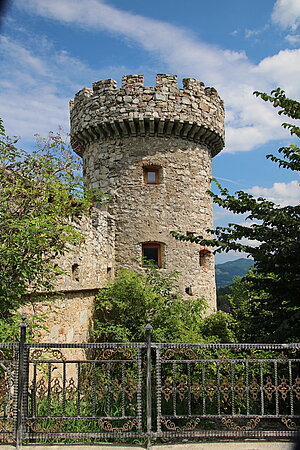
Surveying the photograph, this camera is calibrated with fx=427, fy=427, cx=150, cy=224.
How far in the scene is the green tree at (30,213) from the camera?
609cm

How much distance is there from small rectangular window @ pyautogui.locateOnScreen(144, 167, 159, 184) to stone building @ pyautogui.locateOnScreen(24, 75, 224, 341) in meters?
0.03

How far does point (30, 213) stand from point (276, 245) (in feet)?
12.6

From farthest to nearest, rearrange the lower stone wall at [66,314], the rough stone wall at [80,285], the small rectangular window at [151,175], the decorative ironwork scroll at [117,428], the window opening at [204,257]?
Result: the window opening at [204,257] → the small rectangular window at [151,175] → the rough stone wall at [80,285] → the lower stone wall at [66,314] → the decorative ironwork scroll at [117,428]

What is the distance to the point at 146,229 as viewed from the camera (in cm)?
1277

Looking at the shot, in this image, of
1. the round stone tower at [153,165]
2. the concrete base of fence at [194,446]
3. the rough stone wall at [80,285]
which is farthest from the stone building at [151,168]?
the concrete base of fence at [194,446]

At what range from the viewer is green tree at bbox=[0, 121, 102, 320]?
609 centimetres

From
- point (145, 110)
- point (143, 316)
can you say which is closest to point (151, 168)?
point (145, 110)

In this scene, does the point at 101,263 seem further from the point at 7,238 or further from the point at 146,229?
the point at 7,238

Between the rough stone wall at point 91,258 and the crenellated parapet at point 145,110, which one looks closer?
the rough stone wall at point 91,258

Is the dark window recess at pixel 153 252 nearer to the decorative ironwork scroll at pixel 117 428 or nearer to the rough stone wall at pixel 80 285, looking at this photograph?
the rough stone wall at pixel 80 285

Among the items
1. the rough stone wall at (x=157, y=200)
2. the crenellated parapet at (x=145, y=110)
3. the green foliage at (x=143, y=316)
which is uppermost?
the crenellated parapet at (x=145, y=110)

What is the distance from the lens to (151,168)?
1324cm

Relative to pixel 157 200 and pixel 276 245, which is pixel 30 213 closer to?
pixel 276 245

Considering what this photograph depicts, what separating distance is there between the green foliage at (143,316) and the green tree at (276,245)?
10.2 feet
